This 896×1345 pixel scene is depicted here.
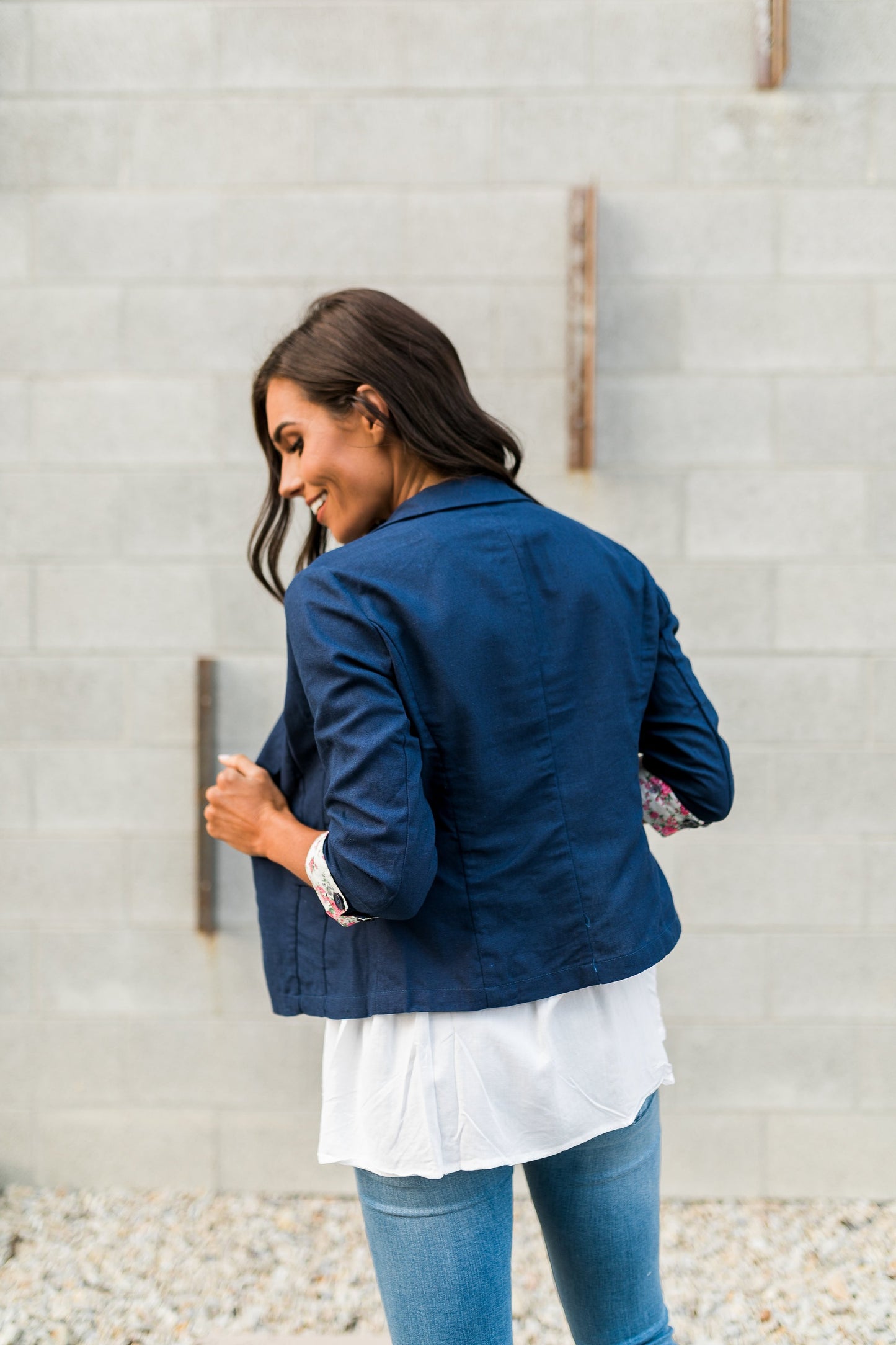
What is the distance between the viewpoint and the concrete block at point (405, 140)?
2.15 metres

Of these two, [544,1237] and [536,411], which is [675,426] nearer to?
[536,411]

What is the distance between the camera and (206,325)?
7.27 ft

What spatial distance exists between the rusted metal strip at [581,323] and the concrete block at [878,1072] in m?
1.43

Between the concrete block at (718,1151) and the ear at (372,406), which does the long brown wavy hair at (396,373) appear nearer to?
the ear at (372,406)

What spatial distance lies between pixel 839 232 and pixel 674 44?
52 centimetres

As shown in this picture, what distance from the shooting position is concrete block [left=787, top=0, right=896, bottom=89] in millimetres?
2133

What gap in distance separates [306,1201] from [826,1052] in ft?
3.98

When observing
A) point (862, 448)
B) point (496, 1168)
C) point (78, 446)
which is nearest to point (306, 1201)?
point (496, 1168)

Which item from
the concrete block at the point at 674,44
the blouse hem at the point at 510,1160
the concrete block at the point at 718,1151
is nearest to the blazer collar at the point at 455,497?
the blouse hem at the point at 510,1160

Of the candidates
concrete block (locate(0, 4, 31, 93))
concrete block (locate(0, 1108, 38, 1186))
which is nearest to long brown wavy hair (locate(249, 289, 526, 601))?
concrete block (locate(0, 4, 31, 93))

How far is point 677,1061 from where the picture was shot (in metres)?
2.27

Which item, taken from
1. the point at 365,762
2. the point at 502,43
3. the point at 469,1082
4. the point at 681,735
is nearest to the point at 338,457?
the point at 365,762

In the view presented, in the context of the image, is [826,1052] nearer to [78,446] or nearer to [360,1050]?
[360,1050]

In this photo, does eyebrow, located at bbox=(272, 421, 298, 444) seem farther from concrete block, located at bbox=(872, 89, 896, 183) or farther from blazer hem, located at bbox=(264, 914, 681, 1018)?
concrete block, located at bbox=(872, 89, 896, 183)
